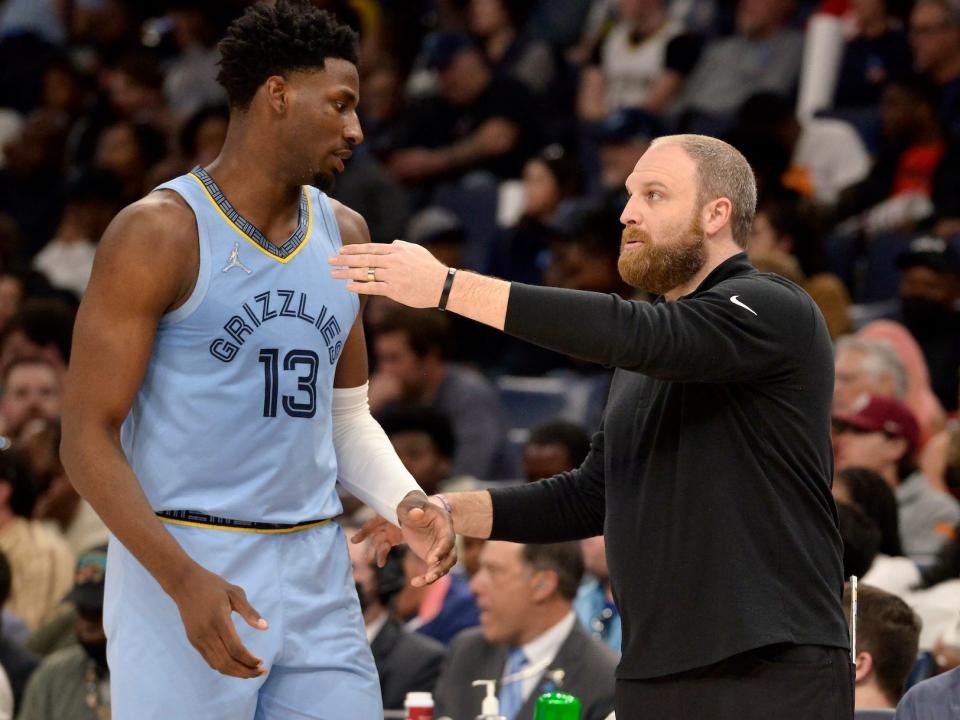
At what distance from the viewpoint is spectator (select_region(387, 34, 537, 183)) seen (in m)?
9.61

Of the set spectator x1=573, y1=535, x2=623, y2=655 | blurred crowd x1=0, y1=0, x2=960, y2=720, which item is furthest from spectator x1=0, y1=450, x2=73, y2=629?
spectator x1=573, y1=535, x2=623, y2=655

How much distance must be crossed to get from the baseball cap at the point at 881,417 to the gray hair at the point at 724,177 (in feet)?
8.95

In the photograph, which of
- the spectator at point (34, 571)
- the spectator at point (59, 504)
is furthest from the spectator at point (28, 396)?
the spectator at point (34, 571)

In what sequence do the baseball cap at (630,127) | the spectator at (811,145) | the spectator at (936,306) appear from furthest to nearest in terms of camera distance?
the baseball cap at (630,127) < the spectator at (811,145) < the spectator at (936,306)

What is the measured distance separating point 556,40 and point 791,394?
7563mm

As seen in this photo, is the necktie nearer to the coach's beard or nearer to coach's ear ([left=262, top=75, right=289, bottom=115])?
the coach's beard

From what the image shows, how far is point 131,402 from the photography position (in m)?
3.01

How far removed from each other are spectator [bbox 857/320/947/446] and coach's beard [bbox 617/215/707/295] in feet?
11.1

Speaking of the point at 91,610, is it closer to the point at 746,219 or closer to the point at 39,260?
the point at 746,219

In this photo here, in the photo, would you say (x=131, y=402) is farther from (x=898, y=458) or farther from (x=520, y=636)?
(x=898, y=458)

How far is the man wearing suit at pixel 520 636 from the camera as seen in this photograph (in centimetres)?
491

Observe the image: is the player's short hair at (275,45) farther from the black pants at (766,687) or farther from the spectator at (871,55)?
the spectator at (871,55)

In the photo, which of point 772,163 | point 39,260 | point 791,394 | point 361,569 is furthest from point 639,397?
point 39,260

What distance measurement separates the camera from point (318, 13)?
328 cm
